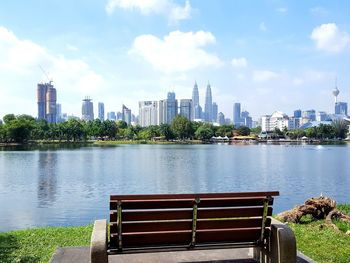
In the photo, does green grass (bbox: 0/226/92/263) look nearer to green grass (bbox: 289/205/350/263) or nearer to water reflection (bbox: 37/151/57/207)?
green grass (bbox: 289/205/350/263)

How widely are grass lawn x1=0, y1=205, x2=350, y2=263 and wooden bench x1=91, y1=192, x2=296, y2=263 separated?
6.58 feet

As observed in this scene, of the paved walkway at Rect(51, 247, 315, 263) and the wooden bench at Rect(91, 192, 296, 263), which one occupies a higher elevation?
the wooden bench at Rect(91, 192, 296, 263)

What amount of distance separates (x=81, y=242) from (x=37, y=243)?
1.02 meters

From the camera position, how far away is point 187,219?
5.53m

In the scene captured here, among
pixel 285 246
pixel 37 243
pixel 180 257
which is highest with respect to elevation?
pixel 285 246

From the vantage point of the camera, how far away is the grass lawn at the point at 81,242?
24.8 feet

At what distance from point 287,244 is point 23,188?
30054 millimetres

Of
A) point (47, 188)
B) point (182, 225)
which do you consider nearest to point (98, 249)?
point (182, 225)

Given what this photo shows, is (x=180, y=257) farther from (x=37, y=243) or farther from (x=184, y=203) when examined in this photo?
(x=37, y=243)

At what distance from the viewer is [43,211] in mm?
21922

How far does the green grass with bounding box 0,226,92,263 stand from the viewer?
25.5 feet

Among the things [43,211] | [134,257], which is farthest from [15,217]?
[134,257]

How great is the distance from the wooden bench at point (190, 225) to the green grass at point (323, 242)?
2007 millimetres

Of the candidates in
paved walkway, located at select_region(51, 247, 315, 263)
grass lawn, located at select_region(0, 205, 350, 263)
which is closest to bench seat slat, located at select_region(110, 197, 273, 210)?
paved walkway, located at select_region(51, 247, 315, 263)
